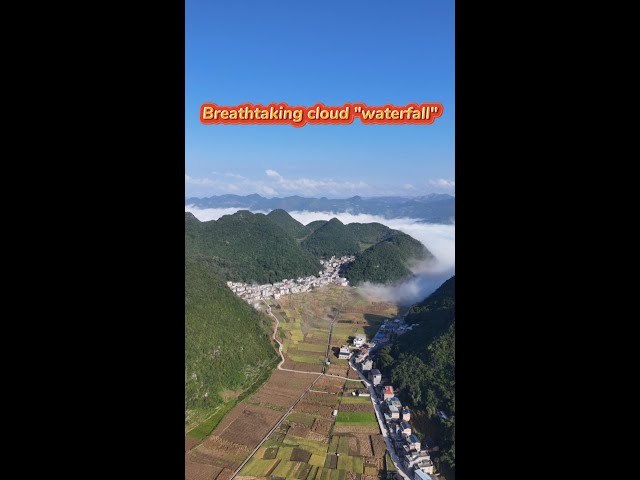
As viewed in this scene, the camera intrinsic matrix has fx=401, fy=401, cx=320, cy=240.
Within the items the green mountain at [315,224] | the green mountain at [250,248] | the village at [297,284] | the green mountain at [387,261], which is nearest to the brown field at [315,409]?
the village at [297,284]

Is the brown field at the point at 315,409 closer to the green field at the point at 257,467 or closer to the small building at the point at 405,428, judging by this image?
the green field at the point at 257,467

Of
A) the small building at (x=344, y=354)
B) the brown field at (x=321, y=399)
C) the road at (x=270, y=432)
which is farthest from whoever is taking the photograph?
the small building at (x=344, y=354)

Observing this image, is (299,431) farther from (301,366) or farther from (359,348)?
(359,348)

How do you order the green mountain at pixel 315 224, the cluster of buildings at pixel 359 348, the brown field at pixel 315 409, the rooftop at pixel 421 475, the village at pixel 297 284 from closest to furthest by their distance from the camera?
the rooftop at pixel 421 475
the brown field at pixel 315 409
the cluster of buildings at pixel 359 348
the village at pixel 297 284
the green mountain at pixel 315 224

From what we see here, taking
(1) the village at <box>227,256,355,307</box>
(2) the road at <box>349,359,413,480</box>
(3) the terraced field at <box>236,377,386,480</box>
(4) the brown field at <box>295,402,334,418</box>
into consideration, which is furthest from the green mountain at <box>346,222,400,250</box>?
(4) the brown field at <box>295,402,334,418</box>

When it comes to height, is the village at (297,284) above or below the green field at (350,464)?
above
